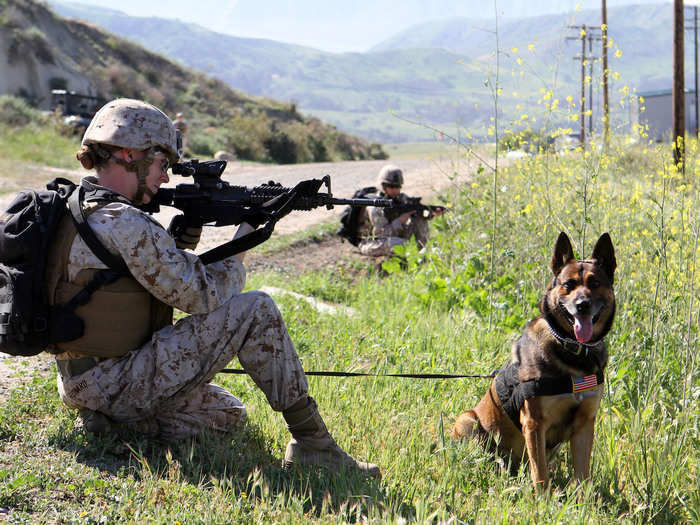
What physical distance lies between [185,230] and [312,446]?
1231mm

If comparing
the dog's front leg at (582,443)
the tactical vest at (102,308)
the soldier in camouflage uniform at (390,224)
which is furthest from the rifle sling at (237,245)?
the soldier in camouflage uniform at (390,224)

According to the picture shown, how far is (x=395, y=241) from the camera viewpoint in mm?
8281

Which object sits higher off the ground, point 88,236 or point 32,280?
point 88,236

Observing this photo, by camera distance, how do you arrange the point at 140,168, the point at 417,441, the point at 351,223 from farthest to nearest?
the point at 351,223 < the point at 417,441 < the point at 140,168

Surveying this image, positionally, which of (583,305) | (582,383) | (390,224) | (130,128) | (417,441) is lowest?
(417,441)

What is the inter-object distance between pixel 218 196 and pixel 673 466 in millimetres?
2490

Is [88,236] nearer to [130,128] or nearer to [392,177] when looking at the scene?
[130,128]

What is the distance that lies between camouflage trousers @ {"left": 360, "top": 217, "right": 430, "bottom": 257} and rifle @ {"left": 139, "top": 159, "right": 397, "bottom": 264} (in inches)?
189

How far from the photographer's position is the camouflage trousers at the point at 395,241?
27.1 ft

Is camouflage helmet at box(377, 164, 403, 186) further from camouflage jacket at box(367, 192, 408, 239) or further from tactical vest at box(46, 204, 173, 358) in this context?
tactical vest at box(46, 204, 173, 358)

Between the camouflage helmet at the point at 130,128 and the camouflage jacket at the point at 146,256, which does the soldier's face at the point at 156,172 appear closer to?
the camouflage helmet at the point at 130,128

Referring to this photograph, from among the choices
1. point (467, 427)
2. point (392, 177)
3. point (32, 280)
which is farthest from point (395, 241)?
point (32, 280)

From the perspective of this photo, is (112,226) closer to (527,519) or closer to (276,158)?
(527,519)

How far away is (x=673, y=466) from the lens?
10.1 feet
